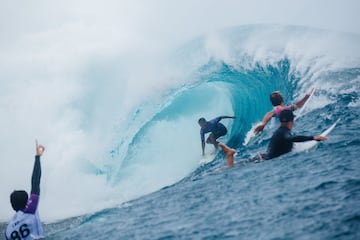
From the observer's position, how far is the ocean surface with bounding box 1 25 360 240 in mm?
4730

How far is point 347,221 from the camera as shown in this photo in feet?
12.9

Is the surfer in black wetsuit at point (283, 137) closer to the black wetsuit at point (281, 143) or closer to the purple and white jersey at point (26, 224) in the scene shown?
the black wetsuit at point (281, 143)

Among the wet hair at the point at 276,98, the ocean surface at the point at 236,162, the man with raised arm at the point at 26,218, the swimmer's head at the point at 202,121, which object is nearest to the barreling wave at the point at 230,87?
the ocean surface at the point at 236,162

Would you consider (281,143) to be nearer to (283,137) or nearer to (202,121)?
(283,137)

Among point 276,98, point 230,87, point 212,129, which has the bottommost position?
point 212,129

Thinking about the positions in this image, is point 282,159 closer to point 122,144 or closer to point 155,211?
point 155,211

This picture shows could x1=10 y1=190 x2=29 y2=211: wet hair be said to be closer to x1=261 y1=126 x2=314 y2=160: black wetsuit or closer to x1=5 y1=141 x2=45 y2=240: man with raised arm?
x1=5 y1=141 x2=45 y2=240: man with raised arm

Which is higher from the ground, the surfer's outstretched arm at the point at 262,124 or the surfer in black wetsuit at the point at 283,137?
the surfer's outstretched arm at the point at 262,124

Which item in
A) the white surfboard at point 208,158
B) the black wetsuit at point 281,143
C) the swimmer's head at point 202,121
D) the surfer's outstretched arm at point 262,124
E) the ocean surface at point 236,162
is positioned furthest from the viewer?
the swimmer's head at point 202,121

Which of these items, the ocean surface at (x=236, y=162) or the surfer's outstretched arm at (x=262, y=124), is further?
the surfer's outstretched arm at (x=262, y=124)

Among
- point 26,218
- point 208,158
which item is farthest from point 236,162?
point 26,218

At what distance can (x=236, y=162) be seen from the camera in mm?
8398

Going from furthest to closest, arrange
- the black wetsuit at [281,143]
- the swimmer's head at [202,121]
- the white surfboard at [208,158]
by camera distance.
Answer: the swimmer's head at [202,121] < the white surfboard at [208,158] < the black wetsuit at [281,143]

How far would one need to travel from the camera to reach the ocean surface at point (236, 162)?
186 inches
